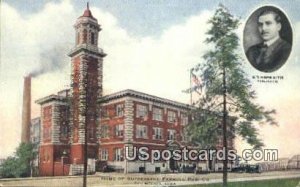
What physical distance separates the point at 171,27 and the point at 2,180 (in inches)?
40.4

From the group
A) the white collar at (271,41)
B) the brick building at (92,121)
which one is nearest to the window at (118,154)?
the brick building at (92,121)

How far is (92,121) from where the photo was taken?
2.87 metres

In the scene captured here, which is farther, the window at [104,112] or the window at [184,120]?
the window at [184,120]

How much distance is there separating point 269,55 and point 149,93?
27.5 inches

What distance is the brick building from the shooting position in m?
2.78

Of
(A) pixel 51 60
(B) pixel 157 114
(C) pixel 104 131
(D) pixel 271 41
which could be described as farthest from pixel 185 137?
(A) pixel 51 60

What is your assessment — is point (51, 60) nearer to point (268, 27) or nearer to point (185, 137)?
point (185, 137)

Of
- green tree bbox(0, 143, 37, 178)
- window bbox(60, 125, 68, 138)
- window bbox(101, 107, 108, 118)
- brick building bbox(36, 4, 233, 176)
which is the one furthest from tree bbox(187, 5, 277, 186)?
green tree bbox(0, 143, 37, 178)

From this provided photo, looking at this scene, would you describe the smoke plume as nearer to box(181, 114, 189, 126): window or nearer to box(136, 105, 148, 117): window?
box(136, 105, 148, 117): window

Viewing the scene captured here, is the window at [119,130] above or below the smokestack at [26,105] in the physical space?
below

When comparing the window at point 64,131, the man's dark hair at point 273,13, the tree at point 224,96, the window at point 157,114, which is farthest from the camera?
the man's dark hair at point 273,13

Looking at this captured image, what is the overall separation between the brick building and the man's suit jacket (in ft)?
1.74

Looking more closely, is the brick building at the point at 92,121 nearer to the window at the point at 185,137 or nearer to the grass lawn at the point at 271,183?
the window at the point at 185,137

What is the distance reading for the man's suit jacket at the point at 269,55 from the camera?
3234 millimetres
